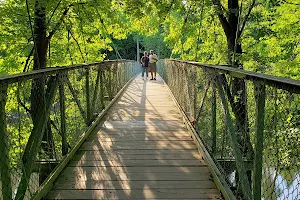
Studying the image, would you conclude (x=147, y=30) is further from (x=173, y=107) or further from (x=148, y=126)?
(x=148, y=126)

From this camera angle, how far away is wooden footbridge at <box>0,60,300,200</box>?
6.81 ft

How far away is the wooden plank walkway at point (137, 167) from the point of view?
2736 mm

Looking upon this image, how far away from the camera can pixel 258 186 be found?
6.95 feet

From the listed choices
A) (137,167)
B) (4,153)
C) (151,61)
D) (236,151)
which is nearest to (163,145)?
(137,167)

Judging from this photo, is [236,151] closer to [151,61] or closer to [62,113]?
[62,113]

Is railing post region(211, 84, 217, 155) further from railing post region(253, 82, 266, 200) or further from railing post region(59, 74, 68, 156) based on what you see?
railing post region(59, 74, 68, 156)

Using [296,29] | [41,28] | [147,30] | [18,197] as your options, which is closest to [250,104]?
[18,197]

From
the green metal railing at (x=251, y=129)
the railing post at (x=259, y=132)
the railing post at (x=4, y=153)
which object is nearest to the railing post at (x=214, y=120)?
the green metal railing at (x=251, y=129)

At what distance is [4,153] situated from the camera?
2021 millimetres

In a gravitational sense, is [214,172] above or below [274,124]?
below

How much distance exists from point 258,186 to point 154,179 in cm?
109

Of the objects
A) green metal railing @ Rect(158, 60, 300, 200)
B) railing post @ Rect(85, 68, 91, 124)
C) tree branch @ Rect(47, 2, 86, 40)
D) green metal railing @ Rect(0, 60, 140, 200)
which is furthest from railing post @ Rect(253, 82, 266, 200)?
tree branch @ Rect(47, 2, 86, 40)

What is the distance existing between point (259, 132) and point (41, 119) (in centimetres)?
164

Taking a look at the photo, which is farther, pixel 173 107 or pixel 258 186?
pixel 173 107
